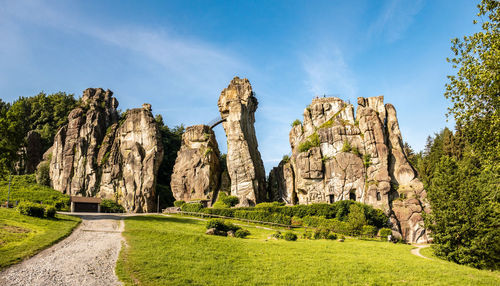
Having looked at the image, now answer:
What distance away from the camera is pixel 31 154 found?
7219cm

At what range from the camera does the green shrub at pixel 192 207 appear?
5208cm

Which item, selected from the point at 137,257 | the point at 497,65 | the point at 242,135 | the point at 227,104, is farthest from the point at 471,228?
the point at 227,104

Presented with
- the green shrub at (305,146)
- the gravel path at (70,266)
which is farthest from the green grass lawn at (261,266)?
the green shrub at (305,146)

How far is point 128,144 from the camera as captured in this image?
66.6 m

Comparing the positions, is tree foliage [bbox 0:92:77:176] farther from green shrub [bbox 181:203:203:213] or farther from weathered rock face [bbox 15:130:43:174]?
green shrub [bbox 181:203:203:213]

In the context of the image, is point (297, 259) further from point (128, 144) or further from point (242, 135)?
point (128, 144)

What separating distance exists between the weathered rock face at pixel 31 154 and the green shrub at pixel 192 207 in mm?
41051

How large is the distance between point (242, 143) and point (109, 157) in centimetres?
2799

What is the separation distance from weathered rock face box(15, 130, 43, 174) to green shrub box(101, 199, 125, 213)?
25.5 m

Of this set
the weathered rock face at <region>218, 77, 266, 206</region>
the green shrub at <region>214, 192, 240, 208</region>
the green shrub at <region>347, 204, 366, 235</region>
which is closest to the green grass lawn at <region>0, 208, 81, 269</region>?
the green shrub at <region>214, 192, 240, 208</region>

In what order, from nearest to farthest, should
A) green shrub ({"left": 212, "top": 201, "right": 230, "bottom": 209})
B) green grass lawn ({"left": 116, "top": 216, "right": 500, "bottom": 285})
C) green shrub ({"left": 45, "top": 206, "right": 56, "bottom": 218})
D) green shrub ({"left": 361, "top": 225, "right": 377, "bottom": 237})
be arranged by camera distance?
green grass lawn ({"left": 116, "top": 216, "right": 500, "bottom": 285}), green shrub ({"left": 45, "top": 206, "right": 56, "bottom": 218}), green shrub ({"left": 361, "top": 225, "right": 377, "bottom": 237}), green shrub ({"left": 212, "top": 201, "right": 230, "bottom": 209})

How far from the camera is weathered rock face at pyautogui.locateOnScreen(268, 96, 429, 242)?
50541 mm

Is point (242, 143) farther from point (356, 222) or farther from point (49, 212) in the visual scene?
point (49, 212)

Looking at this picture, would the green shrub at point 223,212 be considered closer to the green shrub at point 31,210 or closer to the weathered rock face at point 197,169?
the weathered rock face at point 197,169
